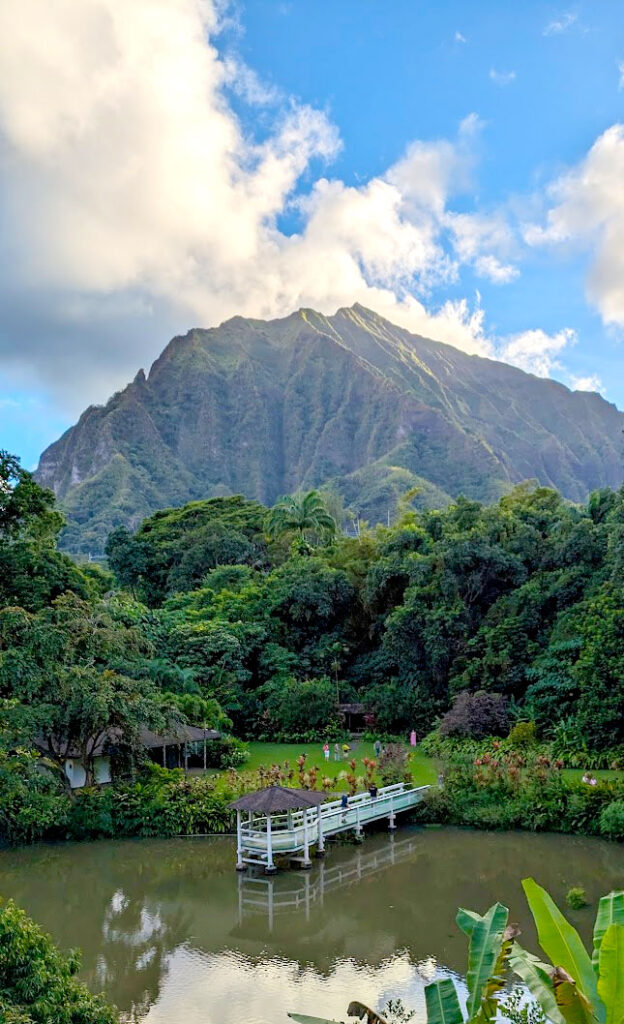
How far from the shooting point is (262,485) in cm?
11212

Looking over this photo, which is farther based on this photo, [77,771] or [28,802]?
[77,771]

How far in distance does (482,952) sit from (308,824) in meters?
12.5

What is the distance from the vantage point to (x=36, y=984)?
7.01m

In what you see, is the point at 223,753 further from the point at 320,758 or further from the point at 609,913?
the point at 609,913

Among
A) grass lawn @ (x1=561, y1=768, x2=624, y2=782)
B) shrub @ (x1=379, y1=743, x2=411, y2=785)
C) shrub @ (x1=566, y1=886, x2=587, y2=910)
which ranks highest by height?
shrub @ (x1=379, y1=743, x2=411, y2=785)

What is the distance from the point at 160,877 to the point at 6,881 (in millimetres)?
3038

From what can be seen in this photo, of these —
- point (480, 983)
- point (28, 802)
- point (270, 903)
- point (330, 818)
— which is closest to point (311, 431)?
point (330, 818)

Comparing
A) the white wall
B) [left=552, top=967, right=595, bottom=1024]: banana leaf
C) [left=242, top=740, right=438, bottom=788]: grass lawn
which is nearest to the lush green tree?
the white wall

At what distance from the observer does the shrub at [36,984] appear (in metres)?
6.83

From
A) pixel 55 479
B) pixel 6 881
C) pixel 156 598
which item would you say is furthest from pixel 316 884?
pixel 55 479

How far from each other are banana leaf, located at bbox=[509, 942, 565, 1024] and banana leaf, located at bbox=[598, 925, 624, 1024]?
28cm

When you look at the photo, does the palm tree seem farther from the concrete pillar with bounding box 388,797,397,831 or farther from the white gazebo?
the white gazebo

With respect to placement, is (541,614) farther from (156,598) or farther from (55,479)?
(55,479)

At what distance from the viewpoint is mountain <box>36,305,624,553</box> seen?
315 ft
